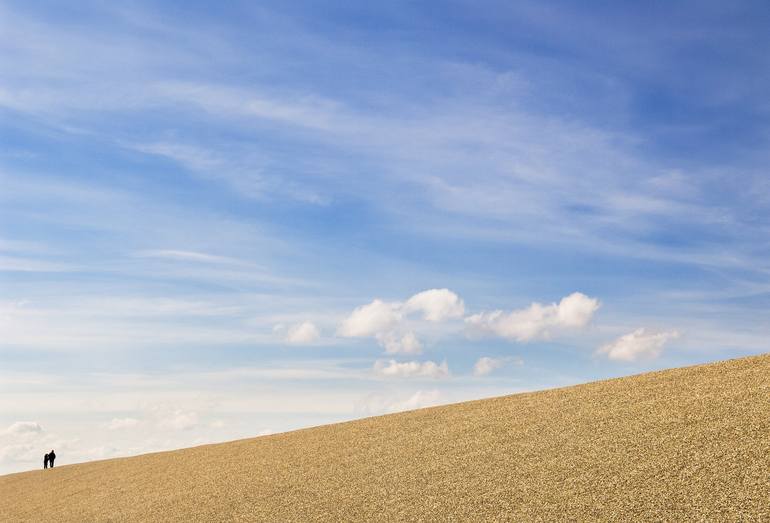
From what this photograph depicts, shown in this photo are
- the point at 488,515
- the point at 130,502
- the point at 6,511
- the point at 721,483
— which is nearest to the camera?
the point at 721,483

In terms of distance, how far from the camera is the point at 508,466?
1121 centimetres

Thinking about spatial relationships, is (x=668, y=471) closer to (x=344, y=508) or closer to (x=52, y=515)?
(x=344, y=508)

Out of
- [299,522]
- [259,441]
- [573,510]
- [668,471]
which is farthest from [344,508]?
[259,441]

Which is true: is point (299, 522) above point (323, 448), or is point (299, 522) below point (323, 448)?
below

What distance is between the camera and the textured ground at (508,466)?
9.16 meters

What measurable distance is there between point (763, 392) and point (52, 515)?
1499 cm

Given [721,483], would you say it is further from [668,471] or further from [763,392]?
[763,392]

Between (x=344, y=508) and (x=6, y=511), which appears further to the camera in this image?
(x=6, y=511)

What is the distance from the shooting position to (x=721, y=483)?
8.84m

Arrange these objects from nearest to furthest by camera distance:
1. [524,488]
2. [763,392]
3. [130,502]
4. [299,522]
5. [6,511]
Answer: [524,488]
[299,522]
[763,392]
[130,502]
[6,511]

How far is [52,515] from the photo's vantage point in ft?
52.6

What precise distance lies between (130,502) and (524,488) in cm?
921

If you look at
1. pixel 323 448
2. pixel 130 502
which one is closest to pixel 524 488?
pixel 323 448

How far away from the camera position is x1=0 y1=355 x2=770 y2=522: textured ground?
9.16 meters
